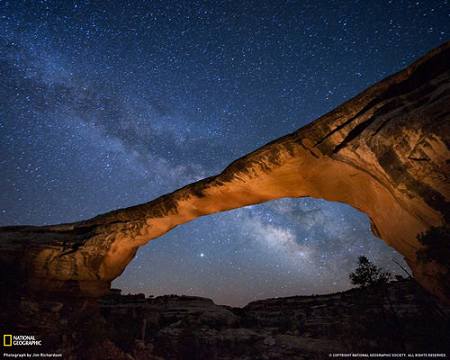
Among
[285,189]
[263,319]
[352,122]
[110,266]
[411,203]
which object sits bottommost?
[263,319]

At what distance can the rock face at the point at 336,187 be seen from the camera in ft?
19.9

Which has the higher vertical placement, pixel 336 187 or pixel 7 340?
pixel 336 187

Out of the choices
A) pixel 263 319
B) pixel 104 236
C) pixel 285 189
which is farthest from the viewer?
pixel 263 319

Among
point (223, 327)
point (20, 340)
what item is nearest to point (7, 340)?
point (20, 340)

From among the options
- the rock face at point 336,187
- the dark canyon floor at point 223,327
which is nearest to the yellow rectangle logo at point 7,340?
the dark canyon floor at point 223,327

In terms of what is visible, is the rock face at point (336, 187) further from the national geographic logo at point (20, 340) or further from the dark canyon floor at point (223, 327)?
the national geographic logo at point (20, 340)

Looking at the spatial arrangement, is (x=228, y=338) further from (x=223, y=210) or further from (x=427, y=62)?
(x=427, y=62)

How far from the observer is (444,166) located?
226 inches

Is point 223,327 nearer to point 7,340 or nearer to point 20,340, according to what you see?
point 20,340

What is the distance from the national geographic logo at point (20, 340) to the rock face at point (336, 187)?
11.3 feet

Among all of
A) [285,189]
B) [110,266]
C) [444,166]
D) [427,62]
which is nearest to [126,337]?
[110,266]

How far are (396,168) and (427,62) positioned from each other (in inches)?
107

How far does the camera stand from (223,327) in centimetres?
1658

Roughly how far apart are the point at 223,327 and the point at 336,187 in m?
12.1
